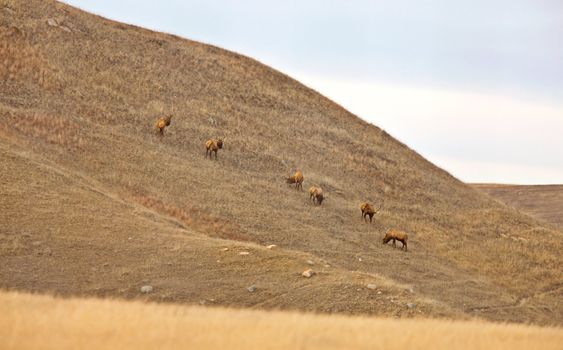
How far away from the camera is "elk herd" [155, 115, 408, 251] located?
152ft

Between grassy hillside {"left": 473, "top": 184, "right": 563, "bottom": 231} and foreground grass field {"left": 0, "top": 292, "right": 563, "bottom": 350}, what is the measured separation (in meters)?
70.3

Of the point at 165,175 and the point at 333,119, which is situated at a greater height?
the point at 333,119

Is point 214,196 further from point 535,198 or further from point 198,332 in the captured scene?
point 535,198

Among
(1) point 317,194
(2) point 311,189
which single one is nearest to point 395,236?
(1) point 317,194

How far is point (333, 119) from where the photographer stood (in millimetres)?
75812

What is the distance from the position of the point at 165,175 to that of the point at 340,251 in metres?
10.2

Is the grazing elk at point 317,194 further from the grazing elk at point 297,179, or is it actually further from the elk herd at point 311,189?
the grazing elk at point 297,179

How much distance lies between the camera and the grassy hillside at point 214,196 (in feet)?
89.7

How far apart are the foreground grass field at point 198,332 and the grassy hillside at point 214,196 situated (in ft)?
29.8

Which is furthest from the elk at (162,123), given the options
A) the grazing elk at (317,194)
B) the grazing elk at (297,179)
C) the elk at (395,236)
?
the elk at (395,236)

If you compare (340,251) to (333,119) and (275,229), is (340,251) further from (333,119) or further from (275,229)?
(333,119)

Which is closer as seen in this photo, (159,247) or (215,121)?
(159,247)

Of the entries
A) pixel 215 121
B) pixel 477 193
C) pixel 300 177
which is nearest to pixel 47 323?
pixel 300 177

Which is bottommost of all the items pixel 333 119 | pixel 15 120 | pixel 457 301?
pixel 457 301
